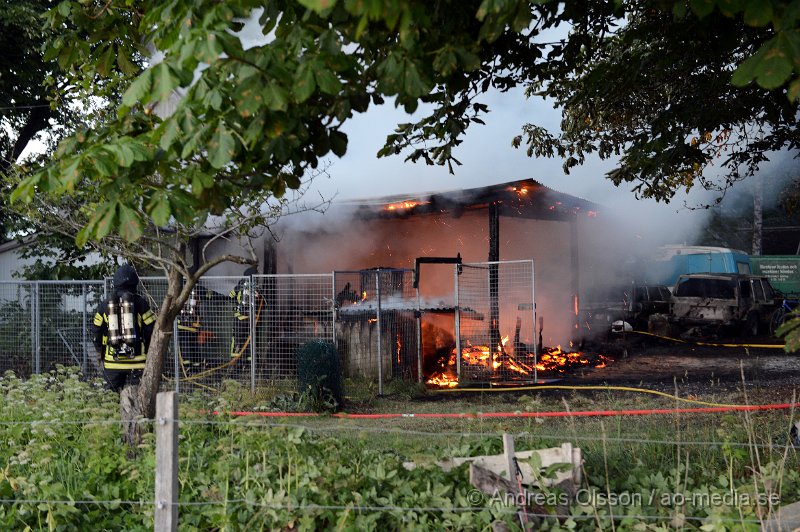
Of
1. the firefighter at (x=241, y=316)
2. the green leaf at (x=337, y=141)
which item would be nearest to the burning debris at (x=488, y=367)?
the firefighter at (x=241, y=316)

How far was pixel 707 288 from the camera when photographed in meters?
18.6

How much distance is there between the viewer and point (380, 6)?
2.64 metres

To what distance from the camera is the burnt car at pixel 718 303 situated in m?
18.2

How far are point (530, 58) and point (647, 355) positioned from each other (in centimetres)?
1073

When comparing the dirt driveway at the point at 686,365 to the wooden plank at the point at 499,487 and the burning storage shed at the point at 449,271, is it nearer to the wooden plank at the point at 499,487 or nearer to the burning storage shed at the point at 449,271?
the burning storage shed at the point at 449,271

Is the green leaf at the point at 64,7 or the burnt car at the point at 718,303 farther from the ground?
the green leaf at the point at 64,7

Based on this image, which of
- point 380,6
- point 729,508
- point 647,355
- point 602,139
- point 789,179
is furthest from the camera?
point 789,179

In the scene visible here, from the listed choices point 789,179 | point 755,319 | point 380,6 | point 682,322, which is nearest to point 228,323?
point 380,6

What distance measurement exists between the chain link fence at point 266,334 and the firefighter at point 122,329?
2.23m

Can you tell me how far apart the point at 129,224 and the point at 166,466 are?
1224 mm

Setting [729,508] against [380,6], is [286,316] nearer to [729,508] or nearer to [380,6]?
[729,508]

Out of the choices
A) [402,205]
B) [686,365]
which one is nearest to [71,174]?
[686,365]

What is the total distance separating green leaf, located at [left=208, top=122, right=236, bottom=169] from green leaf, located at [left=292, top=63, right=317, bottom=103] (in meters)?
0.33

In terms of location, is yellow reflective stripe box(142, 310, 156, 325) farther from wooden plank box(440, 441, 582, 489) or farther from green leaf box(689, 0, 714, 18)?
green leaf box(689, 0, 714, 18)
